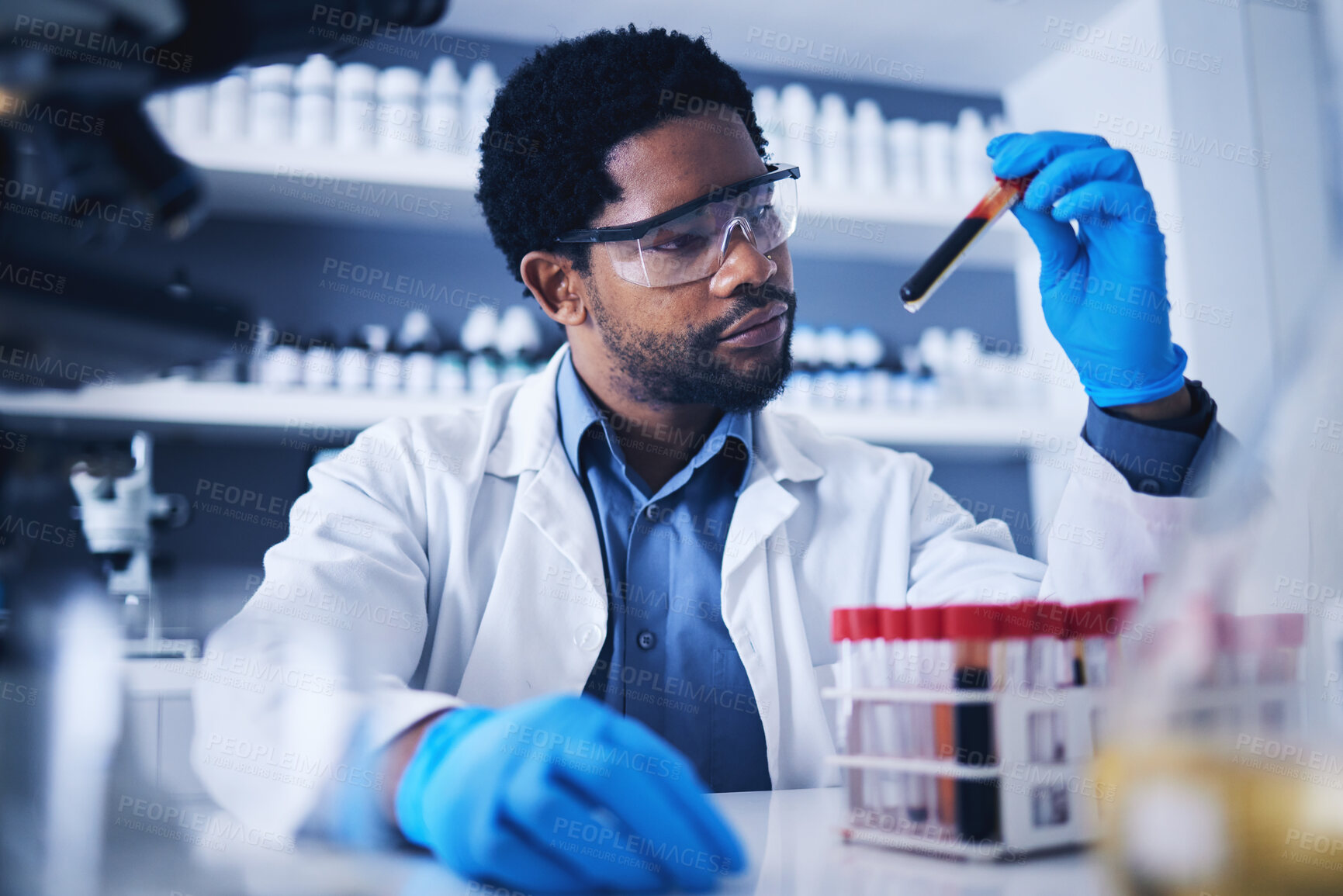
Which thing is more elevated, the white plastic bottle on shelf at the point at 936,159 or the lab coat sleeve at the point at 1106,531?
the white plastic bottle on shelf at the point at 936,159

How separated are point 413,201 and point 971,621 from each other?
214 centimetres

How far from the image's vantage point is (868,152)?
8.54 ft

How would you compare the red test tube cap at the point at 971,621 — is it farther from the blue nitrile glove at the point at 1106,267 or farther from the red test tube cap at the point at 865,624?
the blue nitrile glove at the point at 1106,267

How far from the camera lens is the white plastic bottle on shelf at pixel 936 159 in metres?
2.64

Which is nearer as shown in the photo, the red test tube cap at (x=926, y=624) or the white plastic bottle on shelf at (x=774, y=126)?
the red test tube cap at (x=926, y=624)

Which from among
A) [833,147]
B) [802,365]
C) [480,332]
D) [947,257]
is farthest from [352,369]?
[947,257]

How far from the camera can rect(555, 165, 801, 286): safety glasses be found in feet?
4.24

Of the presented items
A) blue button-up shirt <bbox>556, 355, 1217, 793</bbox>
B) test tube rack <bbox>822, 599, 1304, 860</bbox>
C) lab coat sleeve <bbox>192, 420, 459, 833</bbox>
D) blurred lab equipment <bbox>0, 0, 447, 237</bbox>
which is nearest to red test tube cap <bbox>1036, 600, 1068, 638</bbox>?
test tube rack <bbox>822, 599, 1304, 860</bbox>

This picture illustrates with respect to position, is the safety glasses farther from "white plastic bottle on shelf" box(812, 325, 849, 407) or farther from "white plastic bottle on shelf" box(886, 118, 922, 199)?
"white plastic bottle on shelf" box(886, 118, 922, 199)

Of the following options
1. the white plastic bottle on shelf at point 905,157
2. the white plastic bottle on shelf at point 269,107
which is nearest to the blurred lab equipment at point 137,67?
the white plastic bottle on shelf at point 269,107

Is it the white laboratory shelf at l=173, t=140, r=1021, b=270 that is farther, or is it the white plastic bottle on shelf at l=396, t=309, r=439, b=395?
the white plastic bottle on shelf at l=396, t=309, r=439, b=395

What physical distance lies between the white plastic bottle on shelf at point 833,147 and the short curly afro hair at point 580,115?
1.03 meters

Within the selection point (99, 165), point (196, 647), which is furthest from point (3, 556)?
point (99, 165)

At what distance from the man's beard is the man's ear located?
135 mm
